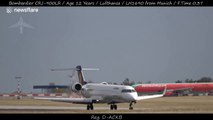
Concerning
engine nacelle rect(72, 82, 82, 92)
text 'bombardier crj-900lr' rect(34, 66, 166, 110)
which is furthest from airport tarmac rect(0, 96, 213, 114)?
engine nacelle rect(72, 82, 82, 92)

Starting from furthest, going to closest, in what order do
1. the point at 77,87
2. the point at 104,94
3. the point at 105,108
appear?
the point at 105,108 < the point at 77,87 < the point at 104,94

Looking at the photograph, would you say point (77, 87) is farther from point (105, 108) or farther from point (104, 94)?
point (104, 94)

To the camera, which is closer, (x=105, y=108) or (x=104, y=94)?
(x=104, y=94)

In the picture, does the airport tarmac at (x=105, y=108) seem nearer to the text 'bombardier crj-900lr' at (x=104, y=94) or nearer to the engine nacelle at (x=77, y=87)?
the text 'bombardier crj-900lr' at (x=104, y=94)

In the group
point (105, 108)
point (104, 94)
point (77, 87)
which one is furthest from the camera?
point (105, 108)

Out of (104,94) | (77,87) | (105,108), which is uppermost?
(77,87)

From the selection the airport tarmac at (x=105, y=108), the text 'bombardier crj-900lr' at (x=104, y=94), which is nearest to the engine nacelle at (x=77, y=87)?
the text 'bombardier crj-900lr' at (x=104, y=94)

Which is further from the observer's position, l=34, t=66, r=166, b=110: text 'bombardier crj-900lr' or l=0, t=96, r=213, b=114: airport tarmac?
l=34, t=66, r=166, b=110: text 'bombardier crj-900lr'

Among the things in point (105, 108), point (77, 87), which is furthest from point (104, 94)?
point (77, 87)

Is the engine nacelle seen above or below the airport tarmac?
above

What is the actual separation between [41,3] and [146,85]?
91298mm

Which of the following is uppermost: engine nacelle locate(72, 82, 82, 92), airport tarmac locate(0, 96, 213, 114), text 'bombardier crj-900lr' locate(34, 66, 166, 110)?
engine nacelle locate(72, 82, 82, 92)

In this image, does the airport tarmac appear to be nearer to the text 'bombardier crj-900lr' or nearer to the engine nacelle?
the text 'bombardier crj-900lr'
